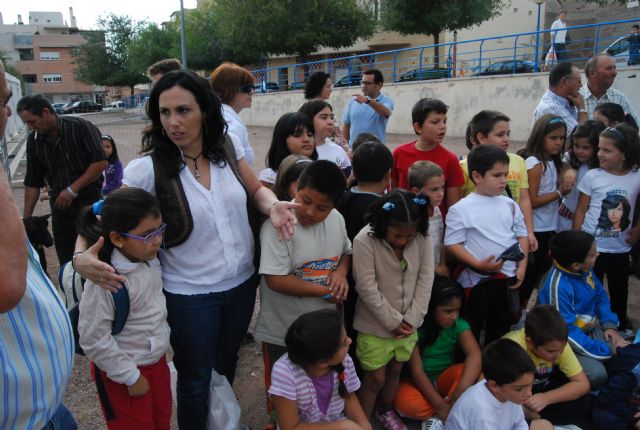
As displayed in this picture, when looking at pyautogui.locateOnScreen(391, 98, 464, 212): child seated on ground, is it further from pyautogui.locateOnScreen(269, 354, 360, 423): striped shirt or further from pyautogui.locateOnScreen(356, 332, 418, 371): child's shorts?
pyautogui.locateOnScreen(269, 354, 360, 423): striped shirt

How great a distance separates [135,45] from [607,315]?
44517 millimetres

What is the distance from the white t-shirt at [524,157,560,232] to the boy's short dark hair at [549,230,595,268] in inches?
25.3

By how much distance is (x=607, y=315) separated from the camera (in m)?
3.24

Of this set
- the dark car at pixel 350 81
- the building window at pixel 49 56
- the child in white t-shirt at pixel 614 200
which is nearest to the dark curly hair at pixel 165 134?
the child in white t-shirt at pixel 614 200

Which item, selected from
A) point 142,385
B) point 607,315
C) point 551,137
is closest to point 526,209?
point 551,137

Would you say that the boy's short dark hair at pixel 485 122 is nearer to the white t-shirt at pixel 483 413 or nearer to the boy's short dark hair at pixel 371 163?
the boy's short dark hair at pixel 371 163

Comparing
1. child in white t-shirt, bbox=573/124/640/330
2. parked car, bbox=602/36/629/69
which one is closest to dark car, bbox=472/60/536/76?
parked car, bbox=602/36/629/69

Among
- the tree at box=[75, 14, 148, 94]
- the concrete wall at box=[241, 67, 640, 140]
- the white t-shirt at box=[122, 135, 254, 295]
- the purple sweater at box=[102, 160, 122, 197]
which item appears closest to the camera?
the white t-shirt at box=[122, 135, 254, 295]

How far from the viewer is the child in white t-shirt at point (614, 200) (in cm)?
350

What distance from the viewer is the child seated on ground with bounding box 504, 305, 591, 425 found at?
265 cm

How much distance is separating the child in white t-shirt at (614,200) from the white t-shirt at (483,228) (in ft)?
2.78

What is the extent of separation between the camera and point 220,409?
7.64 ft

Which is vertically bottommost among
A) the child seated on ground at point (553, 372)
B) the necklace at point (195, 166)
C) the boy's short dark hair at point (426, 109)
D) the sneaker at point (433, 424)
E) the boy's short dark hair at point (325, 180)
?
the sneaker at point (433, 424)

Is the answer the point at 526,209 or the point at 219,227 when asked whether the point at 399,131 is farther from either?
the point at 219,227
